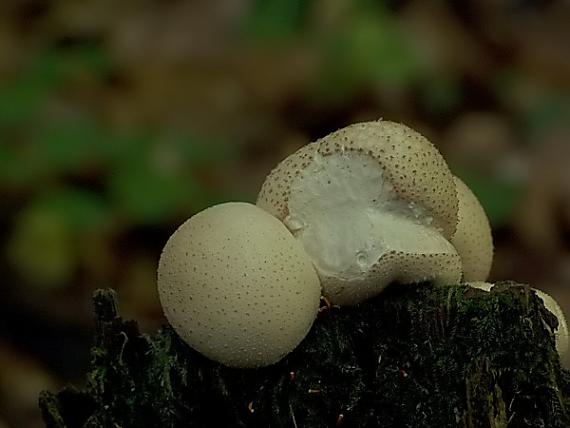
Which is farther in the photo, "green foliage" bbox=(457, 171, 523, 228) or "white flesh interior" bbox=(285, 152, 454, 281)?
"green foliage" bbox=(457, 171, 523, 228)

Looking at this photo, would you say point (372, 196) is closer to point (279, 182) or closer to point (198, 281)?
point (279, 182)

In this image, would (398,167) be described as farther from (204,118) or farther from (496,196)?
(204,118)

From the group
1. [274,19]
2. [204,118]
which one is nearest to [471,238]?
[204,118]

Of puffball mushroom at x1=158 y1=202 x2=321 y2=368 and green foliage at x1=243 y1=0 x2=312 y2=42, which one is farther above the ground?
puffball mushroom at x1=158 y1=202 x2=321 y2=368

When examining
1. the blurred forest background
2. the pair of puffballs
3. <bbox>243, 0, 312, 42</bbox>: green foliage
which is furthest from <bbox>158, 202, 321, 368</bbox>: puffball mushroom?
<bbox>243, 0, 312, 42</bbox>: green foliage

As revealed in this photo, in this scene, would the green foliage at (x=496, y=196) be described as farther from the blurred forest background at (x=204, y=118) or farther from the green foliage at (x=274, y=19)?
the green foliage at (x=274, y=19)

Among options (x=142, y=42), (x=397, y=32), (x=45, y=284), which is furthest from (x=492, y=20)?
(x=45, y=284)

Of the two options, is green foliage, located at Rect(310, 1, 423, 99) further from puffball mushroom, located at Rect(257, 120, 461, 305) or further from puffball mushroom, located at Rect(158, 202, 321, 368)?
puffball mushroom, located at Rect(158, 202, 321, 368)
